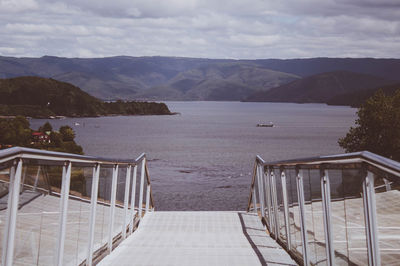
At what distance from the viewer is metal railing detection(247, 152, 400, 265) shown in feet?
8.74

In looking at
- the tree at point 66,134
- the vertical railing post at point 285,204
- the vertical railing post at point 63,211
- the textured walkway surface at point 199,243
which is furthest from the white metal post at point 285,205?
the tree at point 66,134

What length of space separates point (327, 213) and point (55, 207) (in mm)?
2036

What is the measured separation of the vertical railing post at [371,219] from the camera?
282 centimetres

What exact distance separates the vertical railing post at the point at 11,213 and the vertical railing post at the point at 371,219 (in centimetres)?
201

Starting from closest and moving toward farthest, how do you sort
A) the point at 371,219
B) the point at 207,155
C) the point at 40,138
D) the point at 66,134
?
the point at 371,219, the point at 207,155, the point at 40,138, the point at 66,134

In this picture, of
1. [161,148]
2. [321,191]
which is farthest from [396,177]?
[161,148]

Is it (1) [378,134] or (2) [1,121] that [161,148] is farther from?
(1) [378,134]

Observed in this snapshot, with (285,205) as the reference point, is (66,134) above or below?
below

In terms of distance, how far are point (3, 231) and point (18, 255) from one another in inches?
9.9

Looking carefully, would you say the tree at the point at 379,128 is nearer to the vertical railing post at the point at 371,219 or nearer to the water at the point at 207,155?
the water at the point at 207,155

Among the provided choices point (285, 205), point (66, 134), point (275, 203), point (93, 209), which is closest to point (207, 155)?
point (66, 134)

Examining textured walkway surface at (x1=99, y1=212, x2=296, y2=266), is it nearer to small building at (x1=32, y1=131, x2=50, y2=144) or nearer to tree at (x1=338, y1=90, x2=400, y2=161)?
tree at (x1=338, y1=90, x2=400, y2=161)

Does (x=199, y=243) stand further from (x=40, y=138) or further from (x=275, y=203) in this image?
(x=40, y=138)

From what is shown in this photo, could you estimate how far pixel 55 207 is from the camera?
3820 mm
